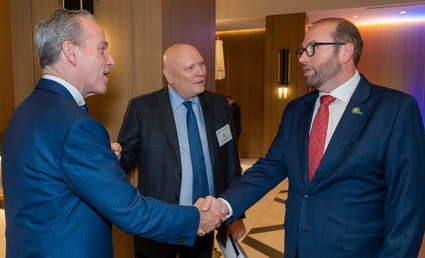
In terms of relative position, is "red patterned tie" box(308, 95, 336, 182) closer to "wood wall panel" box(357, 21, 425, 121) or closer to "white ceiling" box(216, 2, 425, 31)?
"white ceiling" box(216, 2, 425, 31)

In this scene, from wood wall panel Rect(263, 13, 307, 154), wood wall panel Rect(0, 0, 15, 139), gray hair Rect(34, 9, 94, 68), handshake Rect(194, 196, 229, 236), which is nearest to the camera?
gray hair Rect(34, 9, 94, 68)

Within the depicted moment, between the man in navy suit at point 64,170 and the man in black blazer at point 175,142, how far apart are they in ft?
2.44

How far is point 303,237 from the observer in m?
1.63

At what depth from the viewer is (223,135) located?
7.87 feet

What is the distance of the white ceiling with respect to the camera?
8.14 m

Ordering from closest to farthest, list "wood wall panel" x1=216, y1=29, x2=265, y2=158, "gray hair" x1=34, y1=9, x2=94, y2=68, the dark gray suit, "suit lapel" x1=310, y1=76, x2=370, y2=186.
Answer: "gray hair" x1=34, y1=9, x2=94, y2=68 → "suit lapel" x1=310, y1=76, x2=370, y2=186 → the dark gray suit → "wood wall panel" x1=216, y1=29, x2=265, y2=158

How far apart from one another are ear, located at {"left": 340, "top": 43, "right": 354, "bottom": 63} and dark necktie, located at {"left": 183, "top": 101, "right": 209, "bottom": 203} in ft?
3.32

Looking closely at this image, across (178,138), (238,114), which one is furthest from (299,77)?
(178,138)

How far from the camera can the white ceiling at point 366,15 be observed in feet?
26.7

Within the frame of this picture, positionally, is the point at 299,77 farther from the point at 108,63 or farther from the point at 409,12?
the point at 108,63

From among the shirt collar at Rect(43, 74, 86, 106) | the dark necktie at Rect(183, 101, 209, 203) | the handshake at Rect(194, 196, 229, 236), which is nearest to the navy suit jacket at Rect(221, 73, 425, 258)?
the handshake at Rect(194, 196, 229, 236)

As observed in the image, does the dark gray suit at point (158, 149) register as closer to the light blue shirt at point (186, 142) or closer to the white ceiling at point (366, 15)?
the light blue shirt at point (186, 142)

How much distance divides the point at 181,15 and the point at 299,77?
6278 millimetres

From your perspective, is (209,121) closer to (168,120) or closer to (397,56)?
(168,120)
